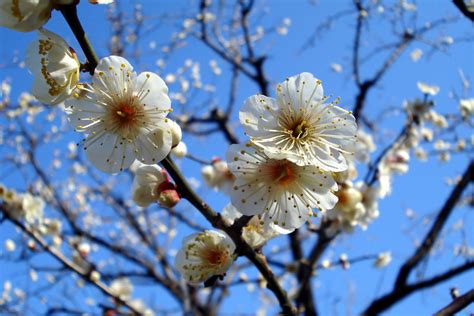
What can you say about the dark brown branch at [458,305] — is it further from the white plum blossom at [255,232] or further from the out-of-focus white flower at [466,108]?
the out-of-focus white flower at [466,108]

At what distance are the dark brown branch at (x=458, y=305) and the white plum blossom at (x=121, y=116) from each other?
2.83ft

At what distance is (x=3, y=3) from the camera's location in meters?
0.96

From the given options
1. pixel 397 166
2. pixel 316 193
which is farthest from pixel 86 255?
pixel 316 193

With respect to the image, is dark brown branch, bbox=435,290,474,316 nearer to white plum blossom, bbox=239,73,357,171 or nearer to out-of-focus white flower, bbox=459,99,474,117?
white plum blossom, bbox=239,73,357,171

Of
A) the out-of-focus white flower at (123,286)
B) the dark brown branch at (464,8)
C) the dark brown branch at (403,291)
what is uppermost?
the out-of-focus white flower at (123,286)

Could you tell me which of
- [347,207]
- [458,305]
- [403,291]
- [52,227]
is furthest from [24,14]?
[52,227]

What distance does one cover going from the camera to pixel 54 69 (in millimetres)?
988

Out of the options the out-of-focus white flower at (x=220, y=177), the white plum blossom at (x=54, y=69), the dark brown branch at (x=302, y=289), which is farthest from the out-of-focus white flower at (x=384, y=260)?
the white plum blossom at (x=54, y=69)

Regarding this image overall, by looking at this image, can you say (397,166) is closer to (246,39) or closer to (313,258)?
(313,258)

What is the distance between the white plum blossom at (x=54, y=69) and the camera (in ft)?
3.27

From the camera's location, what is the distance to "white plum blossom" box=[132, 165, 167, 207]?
1259mm

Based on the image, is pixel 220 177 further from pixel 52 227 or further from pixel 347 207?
pixel 52 227

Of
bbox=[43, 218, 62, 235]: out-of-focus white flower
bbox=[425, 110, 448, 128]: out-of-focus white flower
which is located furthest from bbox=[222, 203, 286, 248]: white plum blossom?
bbox=[425, 110, 448, 128]: out-of-focus white flower

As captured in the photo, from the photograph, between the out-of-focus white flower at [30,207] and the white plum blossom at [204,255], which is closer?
the white plum blossom at [204,255]
